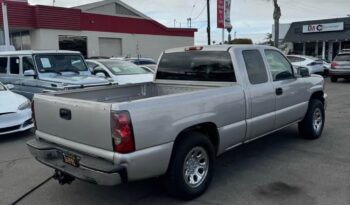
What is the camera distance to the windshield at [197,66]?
17.3 feet

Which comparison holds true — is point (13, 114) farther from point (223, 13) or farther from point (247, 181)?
point (223, 13)

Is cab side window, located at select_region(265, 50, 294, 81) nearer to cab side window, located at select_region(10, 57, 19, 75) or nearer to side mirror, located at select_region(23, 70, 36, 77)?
side mirror, located at select_region(23, 70, 36, 77)

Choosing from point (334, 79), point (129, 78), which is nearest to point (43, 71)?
point (129, 78)

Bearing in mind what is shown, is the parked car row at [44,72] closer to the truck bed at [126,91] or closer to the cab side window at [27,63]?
the cab side window at [27,63]

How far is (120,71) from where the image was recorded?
12.0 m

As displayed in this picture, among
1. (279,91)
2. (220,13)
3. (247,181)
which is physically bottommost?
(247,181)

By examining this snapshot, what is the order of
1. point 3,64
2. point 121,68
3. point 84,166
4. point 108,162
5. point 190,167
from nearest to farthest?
point 108,162 < point 84,166 < point 190,167 < point 3,64 < point 121,68

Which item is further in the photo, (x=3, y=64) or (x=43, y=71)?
(x=3, y=64)

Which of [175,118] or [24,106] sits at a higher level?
[175,118]

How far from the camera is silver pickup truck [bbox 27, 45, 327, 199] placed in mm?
3680

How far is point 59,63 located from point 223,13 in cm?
1266

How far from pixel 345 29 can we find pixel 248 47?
108 feet

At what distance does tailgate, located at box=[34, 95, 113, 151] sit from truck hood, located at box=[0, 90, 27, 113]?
10.6ft

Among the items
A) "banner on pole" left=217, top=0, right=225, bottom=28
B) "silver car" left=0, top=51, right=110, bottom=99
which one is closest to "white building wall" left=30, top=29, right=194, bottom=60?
"banner on pole" left=217, top=0, right=225, bottom=28
